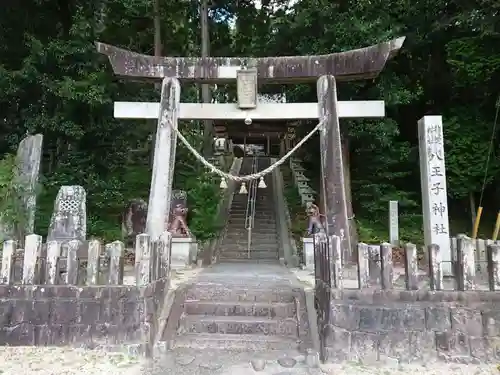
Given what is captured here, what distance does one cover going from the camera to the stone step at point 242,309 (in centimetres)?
629

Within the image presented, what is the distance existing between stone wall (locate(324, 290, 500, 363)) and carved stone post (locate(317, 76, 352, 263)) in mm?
2595

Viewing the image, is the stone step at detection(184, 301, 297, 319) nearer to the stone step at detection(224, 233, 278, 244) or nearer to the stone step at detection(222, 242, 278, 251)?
the stone step at detection(222, 242, 278, 251)

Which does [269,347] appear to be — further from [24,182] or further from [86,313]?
[24,182]

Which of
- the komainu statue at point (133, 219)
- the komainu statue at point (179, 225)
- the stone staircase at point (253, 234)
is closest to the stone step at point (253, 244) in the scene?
the stone staircase at point (253, 234)

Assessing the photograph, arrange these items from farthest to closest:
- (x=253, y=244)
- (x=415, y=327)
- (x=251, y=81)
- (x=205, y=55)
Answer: (x=205, y=55) < (x=253, y=244) < (x=251, y=81) < (x=415, y=327)

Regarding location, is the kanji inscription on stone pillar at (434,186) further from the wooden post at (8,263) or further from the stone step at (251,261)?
the wooden post at (8,263)

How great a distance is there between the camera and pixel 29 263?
219 inches

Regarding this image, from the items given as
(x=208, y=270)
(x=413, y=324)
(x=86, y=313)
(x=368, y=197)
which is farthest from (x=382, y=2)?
(x=86, y=313)

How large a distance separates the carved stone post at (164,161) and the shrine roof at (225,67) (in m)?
0.36

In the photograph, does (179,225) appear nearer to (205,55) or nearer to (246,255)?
(246,255)

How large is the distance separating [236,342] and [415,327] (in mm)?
2413

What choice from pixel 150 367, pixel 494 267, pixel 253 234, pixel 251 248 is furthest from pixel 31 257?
pixel 253 234

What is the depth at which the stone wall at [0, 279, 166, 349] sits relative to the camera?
5.41m

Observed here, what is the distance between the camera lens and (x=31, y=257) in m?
5.55
